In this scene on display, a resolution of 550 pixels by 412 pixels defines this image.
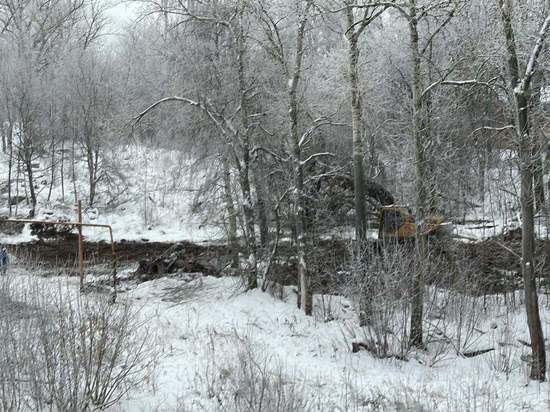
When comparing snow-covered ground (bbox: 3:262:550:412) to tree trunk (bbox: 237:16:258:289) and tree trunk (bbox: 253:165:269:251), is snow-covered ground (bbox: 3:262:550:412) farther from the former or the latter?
tree trunk (bbox: 253:165:269:251)

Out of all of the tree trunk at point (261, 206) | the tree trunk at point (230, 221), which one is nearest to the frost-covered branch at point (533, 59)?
the tree trunk at point (261, 206)

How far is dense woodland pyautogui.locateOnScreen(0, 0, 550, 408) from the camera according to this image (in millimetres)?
10367

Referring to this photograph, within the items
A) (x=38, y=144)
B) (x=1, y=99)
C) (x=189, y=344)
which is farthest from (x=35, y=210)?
(x=189, y=344)

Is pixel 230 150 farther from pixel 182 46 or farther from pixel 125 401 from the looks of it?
pixel 125 401

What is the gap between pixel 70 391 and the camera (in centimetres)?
605

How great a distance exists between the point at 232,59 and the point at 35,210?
17.0 meters

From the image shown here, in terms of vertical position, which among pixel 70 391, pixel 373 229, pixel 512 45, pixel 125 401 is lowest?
pixel 125 401

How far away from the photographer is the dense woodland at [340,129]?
10367mm

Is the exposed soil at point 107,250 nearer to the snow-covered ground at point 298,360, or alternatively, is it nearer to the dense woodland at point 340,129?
the dense woodland at point 340,129

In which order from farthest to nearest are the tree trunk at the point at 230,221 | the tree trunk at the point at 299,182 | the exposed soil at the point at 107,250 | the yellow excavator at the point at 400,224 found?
the exposed soil at the point at 107,250
the yellow excavator at the point at 400,224
the tree trunk at the point at 230,221
the tree trunk at the point at 299,182

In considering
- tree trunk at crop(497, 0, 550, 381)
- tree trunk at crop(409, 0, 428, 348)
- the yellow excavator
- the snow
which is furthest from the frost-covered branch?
the yellow excavator

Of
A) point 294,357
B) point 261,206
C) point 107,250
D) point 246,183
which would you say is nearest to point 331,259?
point 261,206

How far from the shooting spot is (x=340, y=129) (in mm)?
21125

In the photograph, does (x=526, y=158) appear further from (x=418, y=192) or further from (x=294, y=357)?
(x=294, y=357)
